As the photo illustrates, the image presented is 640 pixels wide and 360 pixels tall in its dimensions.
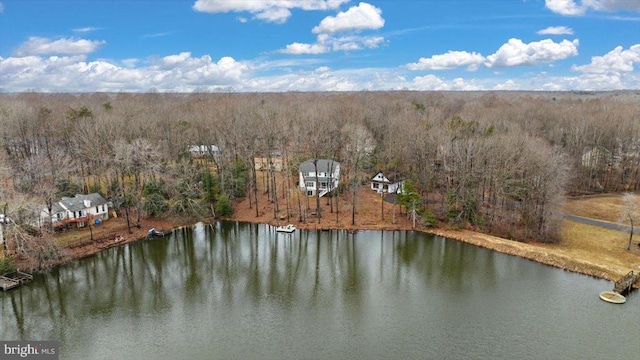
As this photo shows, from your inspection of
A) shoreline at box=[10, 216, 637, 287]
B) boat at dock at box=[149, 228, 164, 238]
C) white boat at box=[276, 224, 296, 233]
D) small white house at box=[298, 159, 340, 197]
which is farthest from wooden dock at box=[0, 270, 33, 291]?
small white house at box=[298, 159, 340, 197]

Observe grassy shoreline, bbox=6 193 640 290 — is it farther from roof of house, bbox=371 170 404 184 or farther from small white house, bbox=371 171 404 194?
roof of house, bbox=371 170 404 184

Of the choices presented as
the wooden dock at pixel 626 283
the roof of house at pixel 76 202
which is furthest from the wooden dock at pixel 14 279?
the wooden dock at pixel 626 283

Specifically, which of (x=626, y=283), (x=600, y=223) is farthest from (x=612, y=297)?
(x=600, y=223)

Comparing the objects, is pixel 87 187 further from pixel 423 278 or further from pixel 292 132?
pixel 423 278

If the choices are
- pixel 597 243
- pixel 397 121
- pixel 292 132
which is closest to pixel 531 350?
pixel 597 243

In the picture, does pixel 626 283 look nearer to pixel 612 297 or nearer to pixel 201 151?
pixel 612 297

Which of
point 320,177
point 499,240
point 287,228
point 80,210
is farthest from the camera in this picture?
point 320,177
